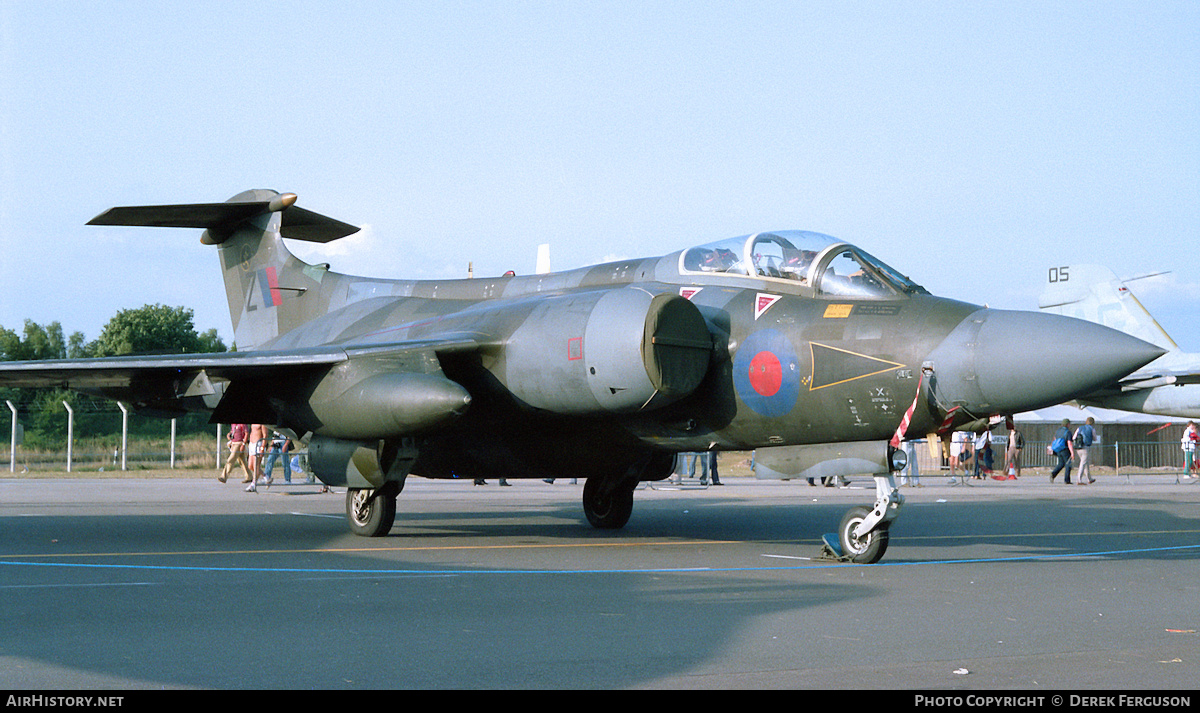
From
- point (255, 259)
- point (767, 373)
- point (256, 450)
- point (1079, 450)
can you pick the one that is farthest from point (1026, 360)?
point (1079, 450)

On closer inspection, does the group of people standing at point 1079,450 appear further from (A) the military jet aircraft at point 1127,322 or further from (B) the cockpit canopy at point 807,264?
(B) the cockpit canopy at point 807,264

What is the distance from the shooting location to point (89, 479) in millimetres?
27953

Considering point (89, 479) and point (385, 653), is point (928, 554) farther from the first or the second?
point (89, 479)

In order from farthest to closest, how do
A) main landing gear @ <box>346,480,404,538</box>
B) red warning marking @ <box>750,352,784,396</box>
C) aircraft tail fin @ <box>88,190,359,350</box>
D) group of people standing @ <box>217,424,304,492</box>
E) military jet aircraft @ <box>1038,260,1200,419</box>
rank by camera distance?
military jet aircraft @ <box>1038,260,1200,419</box>, group of people standing @ <box>217,424,304,492</box>, aircraft tail fin @ <box>88,190,359,350</box>, main landing gear @ <box>346,480,404,538</box>, red warning marking @ <box>750,352,784,396</box>

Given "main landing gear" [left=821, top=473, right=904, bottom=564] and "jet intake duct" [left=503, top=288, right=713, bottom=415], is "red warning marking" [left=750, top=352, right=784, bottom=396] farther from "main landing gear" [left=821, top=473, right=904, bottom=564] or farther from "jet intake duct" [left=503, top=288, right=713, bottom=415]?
"main landing gear" [left=821, top=473, right=904, bottom=564]

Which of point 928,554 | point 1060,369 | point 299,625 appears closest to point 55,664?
point 299,625

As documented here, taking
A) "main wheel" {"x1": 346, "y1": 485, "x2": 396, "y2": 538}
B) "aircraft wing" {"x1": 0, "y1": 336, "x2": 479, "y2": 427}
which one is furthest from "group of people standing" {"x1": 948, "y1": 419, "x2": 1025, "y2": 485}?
"aircraft wing" {"x1": 0, "y1": 336, "x2": 479, "y2": 427}

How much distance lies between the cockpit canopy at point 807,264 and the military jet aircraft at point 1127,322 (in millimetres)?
17790

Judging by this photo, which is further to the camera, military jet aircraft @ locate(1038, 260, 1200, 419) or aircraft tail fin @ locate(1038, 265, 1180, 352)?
aircraft tail fin @ locate(1038, 265, 1180, 352)

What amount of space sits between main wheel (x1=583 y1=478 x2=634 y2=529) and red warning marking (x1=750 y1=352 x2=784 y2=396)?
3.80 metres

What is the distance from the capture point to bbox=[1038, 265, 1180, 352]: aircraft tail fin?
32.4 meters

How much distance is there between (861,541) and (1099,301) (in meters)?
27.7

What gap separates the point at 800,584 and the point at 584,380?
120 inches

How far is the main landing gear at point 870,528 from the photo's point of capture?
9336 mm
